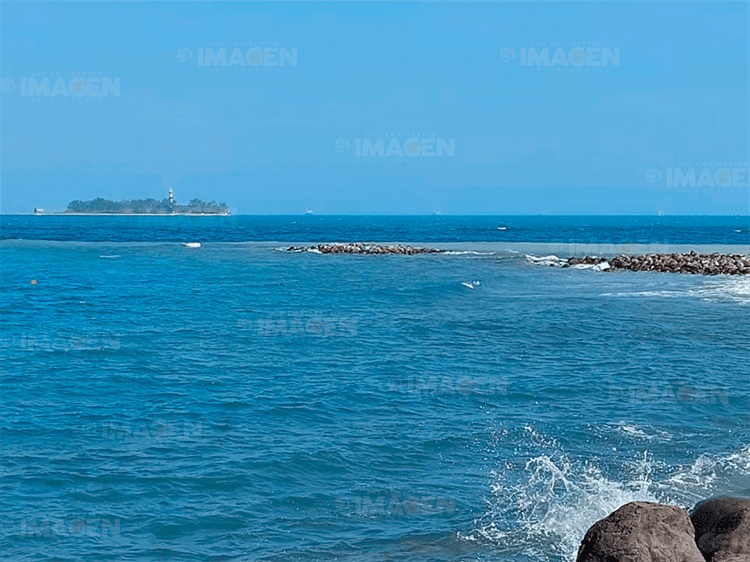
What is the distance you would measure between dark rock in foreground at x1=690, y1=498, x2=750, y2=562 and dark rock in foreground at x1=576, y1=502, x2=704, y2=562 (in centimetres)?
39

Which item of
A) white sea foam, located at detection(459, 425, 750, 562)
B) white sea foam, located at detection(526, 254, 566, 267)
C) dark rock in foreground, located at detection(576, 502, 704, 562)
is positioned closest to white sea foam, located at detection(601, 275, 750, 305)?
white sea foam, located at detection(526, 254, 566, 267)

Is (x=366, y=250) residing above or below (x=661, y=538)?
above

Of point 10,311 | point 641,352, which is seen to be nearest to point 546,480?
point 641,352

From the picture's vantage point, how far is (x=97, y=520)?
29.7ft

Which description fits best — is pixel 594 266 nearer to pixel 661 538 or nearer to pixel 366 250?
pixel 366 250

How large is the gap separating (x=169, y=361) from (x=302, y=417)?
653 centimetres

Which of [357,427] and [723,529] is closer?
[723,529]

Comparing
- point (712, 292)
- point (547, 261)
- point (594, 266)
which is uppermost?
point (547, 261)

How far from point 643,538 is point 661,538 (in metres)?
0.15

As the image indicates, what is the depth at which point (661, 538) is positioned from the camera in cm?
568

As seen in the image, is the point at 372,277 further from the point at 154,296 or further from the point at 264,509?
the point at 264,509

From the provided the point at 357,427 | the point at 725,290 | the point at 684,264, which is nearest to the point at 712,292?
the point at 725,290

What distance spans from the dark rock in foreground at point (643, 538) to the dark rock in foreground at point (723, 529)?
15.3 inches

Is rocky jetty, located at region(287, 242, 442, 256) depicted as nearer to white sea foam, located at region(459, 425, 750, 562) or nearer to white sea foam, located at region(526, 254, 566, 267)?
white sea foam, located at region(526, 254, 566, 267)
